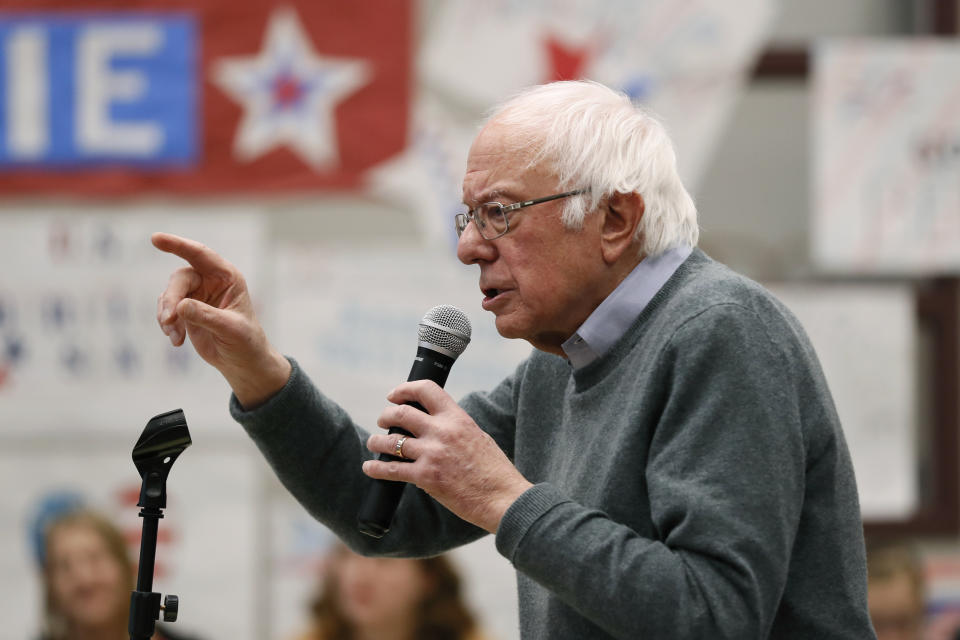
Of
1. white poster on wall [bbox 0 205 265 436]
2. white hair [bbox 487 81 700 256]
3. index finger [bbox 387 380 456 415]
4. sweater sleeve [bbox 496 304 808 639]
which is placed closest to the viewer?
sweater sleeve [bbox 496 304 808 639]

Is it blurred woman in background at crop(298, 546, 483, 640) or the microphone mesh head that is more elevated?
the microphone mesh head

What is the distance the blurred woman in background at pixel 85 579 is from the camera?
3.07m

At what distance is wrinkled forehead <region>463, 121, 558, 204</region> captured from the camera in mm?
1287

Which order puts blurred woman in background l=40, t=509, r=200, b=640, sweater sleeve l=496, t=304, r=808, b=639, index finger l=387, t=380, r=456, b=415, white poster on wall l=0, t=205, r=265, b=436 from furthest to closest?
white poster on wall l=0, t=205, r=265, b=436, blurred woman in background l=40, t=509, r=200, b=640, index finger l=387, t=380, r=456, b=415, sweater sleeve l=496, t=304, r=808, b=639

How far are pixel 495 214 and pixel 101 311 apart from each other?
7.27 feet

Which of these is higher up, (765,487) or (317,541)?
(765,487)

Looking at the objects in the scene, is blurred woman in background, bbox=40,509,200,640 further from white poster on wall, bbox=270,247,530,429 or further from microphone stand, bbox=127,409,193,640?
microphone stand, bbox=127,409,193,640

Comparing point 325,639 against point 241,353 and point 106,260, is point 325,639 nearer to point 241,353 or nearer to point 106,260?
point 106,260

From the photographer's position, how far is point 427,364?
133 cm

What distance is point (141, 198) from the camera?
322 cm

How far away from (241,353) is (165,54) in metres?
2.08

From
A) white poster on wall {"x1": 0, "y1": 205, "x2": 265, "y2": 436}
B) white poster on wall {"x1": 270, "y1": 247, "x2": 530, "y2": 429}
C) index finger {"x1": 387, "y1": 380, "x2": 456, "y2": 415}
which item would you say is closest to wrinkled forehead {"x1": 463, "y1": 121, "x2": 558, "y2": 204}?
index finger {"x1": 387, "y1": 380, "x2": 456, "y2": 415}

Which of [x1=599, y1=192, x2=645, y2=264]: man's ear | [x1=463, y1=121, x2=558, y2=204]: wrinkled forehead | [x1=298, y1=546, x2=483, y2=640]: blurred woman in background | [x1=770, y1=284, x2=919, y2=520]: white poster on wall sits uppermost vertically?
[x1=463, y1=121, x2=558, y2=204]: wrinkled forehead

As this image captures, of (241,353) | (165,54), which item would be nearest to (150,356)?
(165,54)
